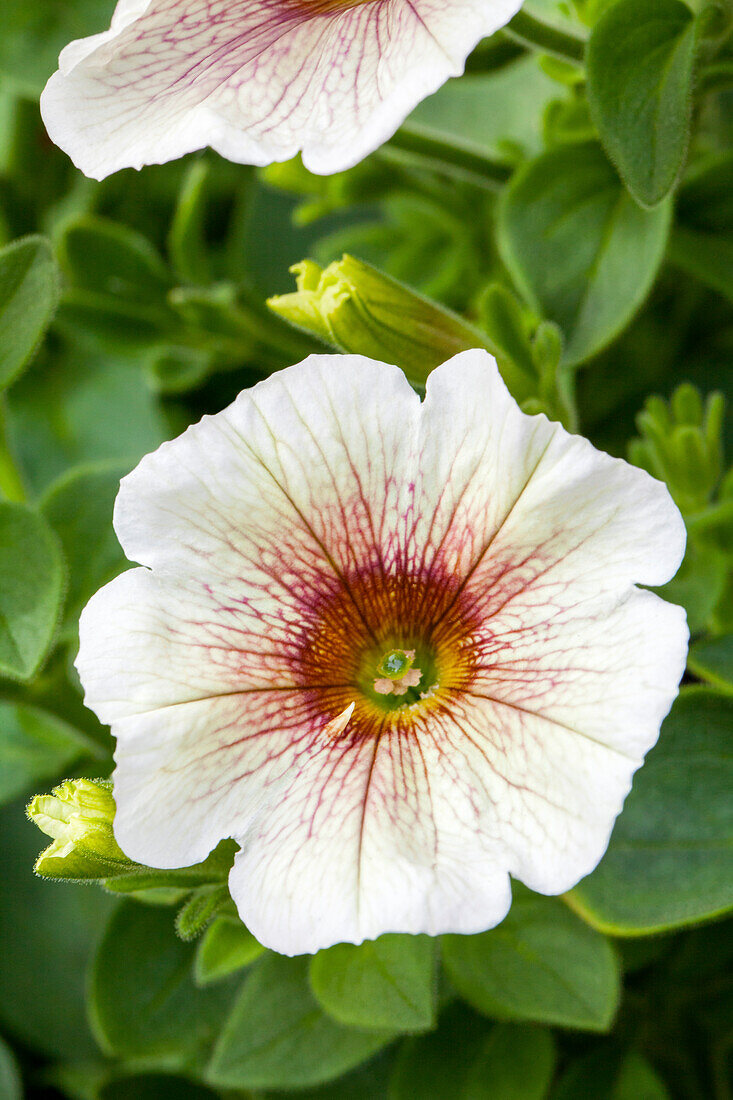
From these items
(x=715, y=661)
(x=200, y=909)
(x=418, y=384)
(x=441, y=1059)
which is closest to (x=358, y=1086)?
(x=441, y=1059)

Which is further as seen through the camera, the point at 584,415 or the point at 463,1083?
the point at 584,415

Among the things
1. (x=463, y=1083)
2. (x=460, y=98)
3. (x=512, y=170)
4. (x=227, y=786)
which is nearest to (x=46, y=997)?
(x=463, y=1083)

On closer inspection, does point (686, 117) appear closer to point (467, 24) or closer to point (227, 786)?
point (467, 24)

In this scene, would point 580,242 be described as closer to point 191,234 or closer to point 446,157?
point 446,157

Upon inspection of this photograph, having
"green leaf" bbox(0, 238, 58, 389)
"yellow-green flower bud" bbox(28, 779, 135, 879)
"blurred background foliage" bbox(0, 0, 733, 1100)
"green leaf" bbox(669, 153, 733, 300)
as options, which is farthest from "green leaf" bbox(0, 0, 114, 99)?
"yellow-green flower bud" bbox(28, 779, 135, 879)

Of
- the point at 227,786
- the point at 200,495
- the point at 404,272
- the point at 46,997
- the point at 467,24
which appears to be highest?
the point at 467,24

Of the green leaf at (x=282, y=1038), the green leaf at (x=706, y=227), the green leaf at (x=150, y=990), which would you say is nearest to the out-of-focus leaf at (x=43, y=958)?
the green leaf at (x=150, y=990)
